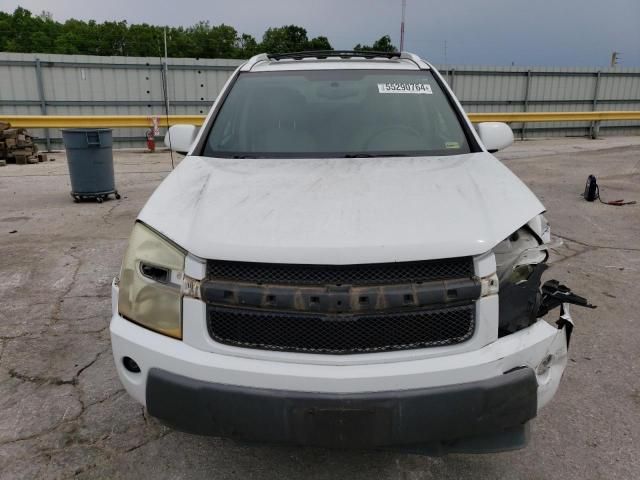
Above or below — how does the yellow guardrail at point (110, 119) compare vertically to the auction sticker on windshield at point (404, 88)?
below

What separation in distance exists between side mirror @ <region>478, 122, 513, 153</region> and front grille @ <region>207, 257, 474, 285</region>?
5.42 ft

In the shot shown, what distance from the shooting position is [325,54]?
3811 mm

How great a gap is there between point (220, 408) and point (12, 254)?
457 centimetres

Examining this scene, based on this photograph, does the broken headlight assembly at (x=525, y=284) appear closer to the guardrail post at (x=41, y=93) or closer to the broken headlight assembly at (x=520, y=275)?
the broken headlight assembly at (x=520, y=275)

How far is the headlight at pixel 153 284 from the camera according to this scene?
1.90 meters

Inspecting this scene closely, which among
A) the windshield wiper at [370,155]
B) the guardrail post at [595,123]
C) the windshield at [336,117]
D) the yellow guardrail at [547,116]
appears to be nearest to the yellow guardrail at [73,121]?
the yellow guardrail at [547,116]

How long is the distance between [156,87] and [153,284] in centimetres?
1574

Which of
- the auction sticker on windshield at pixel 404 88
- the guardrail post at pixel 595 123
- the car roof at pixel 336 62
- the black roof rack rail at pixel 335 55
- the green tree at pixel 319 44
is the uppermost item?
the green tree at pixel 319 44

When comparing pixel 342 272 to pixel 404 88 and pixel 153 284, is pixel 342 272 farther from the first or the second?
pixel 404 88

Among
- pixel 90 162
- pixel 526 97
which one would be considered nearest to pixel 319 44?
pixel 526 97

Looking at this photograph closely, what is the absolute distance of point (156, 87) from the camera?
16.1 metres

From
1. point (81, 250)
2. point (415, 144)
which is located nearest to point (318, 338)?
point (415, 144)

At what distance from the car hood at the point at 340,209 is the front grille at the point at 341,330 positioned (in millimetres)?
204

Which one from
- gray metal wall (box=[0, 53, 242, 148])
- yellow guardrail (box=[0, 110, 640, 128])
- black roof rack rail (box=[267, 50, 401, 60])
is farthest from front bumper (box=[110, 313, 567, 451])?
gray metal wall (box=[0, 53, 242, 148])
